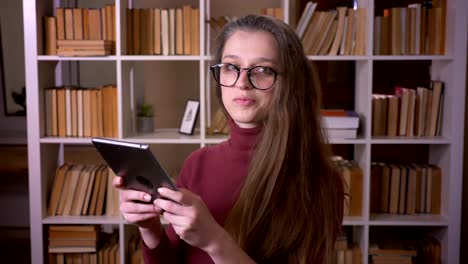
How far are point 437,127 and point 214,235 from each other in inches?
84.6

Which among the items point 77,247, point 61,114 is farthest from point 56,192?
point 61,114

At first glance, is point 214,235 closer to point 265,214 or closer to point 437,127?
point 265,214

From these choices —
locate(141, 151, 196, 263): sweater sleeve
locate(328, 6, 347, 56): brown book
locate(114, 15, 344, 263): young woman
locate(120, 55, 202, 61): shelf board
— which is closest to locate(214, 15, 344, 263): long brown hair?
locate(114, 15, 344, 263): young woman

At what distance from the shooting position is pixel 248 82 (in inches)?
48.7

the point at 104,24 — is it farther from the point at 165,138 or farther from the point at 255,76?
the point at 255,76

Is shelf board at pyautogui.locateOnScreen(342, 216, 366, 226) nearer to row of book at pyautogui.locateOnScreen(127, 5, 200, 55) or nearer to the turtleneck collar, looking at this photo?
row of book at pyautogui.locateOnScreen(127, 5, 200, 55)

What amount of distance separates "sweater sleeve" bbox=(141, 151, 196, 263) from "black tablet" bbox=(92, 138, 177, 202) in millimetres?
200

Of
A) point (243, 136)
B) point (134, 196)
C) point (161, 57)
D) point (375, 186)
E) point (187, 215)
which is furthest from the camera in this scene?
point (375, 186)

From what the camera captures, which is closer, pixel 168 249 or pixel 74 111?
pixel 168 249

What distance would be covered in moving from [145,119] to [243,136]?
1.78m

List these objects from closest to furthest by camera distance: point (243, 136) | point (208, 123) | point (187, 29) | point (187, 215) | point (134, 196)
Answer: point (187, 215) < point (134, 196) < point (243, 136) < point (187, 29) < point (208, 123)

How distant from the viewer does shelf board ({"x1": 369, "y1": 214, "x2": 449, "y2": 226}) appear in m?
2.87

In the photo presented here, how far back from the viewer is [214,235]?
3.53 ft

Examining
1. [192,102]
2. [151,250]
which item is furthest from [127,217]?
[192,102]
